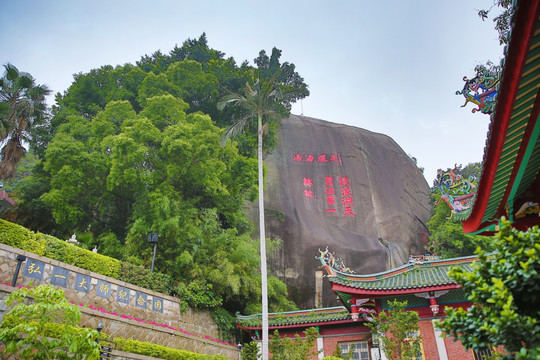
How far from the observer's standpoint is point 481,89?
5.59 m

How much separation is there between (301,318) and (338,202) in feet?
45.6

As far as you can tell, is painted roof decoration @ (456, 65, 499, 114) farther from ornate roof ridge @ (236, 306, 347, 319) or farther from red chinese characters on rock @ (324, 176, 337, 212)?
red chinese characters on rock @ (324, 176, 337, 212)

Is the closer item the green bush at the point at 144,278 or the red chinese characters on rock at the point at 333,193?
the green bush at the point at 144,278

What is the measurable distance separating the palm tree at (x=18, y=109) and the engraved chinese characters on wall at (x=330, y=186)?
1632 centimetres

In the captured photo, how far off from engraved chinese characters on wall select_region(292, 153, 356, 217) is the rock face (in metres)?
0.07

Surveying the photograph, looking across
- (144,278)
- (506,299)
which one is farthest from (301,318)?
(506,299)

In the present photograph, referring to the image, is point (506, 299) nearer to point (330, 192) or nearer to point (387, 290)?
point (387, 290)

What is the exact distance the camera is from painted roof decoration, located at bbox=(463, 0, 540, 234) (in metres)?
2.88

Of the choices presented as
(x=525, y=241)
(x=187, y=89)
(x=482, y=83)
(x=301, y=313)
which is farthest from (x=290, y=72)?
(x=525, y=241)

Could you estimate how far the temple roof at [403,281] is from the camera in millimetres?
10078

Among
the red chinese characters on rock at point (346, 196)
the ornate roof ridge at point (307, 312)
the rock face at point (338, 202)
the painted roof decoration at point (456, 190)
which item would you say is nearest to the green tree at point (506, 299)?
the painted roof decoration at point (456, 190)

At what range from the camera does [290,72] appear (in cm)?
2706

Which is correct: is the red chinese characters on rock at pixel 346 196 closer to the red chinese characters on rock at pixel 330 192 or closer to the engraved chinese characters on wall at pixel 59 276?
the red chinese characters on rock at pixel 330 192

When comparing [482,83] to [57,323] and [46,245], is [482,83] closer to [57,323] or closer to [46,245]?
[57,323]
